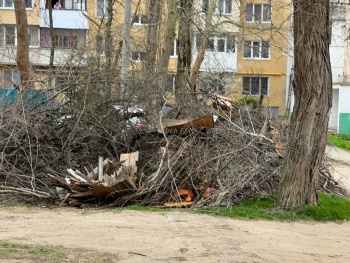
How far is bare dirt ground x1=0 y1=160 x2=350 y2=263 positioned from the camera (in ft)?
31.6

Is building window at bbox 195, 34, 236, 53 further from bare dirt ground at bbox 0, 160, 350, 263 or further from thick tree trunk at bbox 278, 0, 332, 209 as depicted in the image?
bare dirt ground at bbox 0, 160, 350, 263

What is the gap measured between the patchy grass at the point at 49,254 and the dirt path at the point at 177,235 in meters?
0.29

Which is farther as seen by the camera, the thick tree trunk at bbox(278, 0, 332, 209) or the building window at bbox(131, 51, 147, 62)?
the building window at bbox(131, 51, 147, 62)

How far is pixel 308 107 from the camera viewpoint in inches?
541

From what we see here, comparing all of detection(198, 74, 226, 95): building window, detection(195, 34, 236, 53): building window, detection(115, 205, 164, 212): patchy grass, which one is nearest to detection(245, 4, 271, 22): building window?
detection(195, 34, 236, 53): building window

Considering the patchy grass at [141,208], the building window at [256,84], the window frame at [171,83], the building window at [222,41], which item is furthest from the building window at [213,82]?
the building window at [256,84]

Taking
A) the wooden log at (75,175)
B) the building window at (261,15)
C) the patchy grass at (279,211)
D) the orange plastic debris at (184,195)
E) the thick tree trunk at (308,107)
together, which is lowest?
the patchy grass at (279,211)

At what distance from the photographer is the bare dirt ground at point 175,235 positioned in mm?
9641

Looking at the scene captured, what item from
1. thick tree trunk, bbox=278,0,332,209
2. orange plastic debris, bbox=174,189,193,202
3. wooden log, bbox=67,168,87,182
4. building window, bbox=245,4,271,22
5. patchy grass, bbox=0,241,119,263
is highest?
building window, bbox=245,4,271,22

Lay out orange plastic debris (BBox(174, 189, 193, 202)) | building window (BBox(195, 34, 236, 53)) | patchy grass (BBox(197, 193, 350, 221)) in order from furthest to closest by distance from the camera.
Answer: building window (BBox(195, 34, 236, 53)), orange plastic debris (BBox(174, 189, 193, 202)), patchy grass (BBox(197, 193, 350, 221))

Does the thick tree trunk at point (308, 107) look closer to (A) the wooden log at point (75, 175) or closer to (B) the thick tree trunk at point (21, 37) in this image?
(A) the wooden log at point (75, 175)

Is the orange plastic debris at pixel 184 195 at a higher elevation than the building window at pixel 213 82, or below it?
below

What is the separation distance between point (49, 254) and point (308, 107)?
6.66 meters

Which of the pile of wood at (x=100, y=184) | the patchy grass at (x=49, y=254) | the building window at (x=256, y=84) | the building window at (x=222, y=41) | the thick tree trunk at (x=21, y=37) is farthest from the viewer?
the building window at (x=256, y=84)
